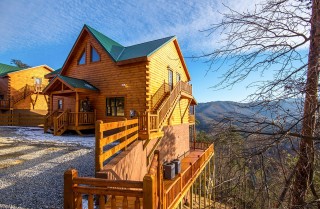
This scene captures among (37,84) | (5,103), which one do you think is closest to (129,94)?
(37,84)

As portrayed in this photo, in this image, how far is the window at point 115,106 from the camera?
13.1m

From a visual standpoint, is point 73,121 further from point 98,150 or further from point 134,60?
point 98,150

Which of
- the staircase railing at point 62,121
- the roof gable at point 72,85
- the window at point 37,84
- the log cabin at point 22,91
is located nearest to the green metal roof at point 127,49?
the roof gable at point 72,85

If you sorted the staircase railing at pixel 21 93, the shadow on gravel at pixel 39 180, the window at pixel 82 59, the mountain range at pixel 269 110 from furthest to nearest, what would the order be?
the staircase railing at pixel 21 93 < the window at pixel 82 59 < the shadow on gravel at pixel 39 180 < the mountain range at pixel 269 110

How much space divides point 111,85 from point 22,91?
60.6ft

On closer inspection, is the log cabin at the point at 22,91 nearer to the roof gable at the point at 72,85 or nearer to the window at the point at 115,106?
the roof gable at the point at 72,85

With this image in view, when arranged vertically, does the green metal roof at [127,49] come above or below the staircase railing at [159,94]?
above

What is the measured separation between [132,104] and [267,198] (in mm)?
10406

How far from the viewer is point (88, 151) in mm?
8312

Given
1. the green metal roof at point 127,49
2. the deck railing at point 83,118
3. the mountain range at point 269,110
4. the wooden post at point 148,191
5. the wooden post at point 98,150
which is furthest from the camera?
the green metal roof at point 127,49

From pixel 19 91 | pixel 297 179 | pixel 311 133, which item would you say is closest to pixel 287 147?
pixel 311 133

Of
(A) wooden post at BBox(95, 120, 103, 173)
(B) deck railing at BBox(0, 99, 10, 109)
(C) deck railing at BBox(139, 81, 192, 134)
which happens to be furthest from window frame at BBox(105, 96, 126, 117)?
(B) deck railing at BBox(0, 99, 10, 109)

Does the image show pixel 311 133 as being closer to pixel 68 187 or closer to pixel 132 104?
pixel 68 187

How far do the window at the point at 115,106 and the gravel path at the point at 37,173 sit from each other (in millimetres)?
4867
